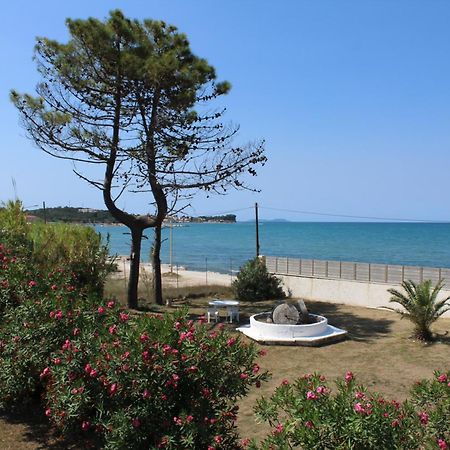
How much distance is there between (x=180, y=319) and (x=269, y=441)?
5.34ft

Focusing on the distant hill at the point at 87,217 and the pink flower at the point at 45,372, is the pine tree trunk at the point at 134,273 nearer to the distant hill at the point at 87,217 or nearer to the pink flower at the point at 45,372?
the distant hill at the point at 87,217

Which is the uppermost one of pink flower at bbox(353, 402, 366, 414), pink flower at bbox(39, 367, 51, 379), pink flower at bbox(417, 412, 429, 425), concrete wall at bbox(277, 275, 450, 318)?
pink flower at bbox(353, 402, 366, 414)

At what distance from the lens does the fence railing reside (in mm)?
20234

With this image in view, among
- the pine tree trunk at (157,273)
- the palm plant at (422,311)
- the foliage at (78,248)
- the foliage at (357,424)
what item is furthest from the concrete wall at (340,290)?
the foliage at (357,424)

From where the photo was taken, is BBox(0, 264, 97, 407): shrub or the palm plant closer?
BBox(0, 264, 97, 407): shrub

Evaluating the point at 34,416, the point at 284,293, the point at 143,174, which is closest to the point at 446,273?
the point at 284,293

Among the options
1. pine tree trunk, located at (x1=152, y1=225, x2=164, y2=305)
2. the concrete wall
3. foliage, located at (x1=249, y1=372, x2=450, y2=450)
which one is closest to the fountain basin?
the concrete wall

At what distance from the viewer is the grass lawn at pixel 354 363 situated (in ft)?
21.0

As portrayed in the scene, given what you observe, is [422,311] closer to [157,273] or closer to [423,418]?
[157,273]

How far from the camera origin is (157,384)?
4.57 meters

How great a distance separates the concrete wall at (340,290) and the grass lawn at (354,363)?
5.20 ft

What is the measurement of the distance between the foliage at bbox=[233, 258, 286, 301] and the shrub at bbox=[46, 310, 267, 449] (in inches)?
747

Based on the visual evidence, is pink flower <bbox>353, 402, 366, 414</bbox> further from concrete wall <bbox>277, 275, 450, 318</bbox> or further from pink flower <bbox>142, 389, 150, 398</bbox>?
concrete wall <bbox>277, 275, 450, 318</bbox>

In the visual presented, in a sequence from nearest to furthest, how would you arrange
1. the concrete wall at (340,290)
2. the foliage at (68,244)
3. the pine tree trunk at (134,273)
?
the foliage at (68,244) → the pine tree trunk at (134,273) → the concrete wall at (340,290)
